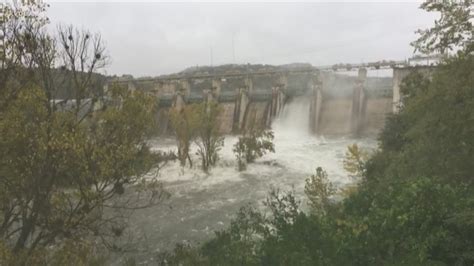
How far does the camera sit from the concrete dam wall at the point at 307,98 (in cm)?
3838

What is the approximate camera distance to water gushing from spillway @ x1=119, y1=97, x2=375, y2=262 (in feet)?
66.6

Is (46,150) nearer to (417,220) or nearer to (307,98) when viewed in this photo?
(417,220)

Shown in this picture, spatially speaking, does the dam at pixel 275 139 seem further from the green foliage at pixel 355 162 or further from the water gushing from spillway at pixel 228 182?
the green foliage at pixel 355 162

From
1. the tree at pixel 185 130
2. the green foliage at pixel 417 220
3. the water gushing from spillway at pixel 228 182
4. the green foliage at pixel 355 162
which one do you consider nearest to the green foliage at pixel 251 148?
the water gushing from spillway at pixel 228 182

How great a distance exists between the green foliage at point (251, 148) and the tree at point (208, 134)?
1.40 metres

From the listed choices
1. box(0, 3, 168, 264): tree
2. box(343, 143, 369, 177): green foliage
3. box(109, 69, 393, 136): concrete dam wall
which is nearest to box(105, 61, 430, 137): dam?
box(109, 69, 393, 136): concrete dam wall

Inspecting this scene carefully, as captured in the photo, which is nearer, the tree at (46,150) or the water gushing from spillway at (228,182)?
the tree at (46,150)

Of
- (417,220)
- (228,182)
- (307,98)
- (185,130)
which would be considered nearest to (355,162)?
(228,182)

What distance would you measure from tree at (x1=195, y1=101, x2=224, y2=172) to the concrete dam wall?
3.22 m

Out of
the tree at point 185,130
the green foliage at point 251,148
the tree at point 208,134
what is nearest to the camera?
the green foliage at point 251,148

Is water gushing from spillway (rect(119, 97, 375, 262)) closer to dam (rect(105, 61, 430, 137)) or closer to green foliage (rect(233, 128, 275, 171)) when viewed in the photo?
green foliage (rect(233, 128, 275, 171))

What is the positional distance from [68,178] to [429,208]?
7.47 m

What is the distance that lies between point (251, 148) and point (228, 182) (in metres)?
4.02

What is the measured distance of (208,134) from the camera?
32219 millimetres
